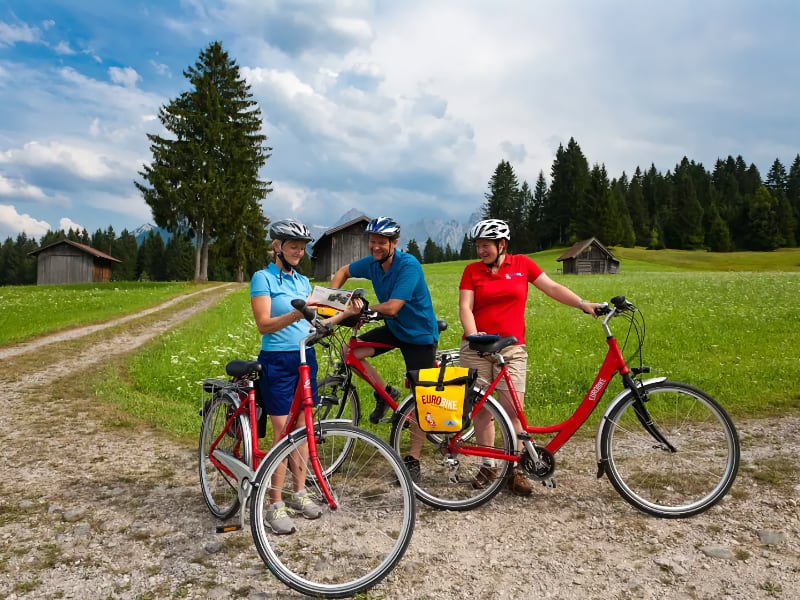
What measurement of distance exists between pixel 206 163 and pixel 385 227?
140 feet

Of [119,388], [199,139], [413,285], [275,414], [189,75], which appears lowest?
[119,388]

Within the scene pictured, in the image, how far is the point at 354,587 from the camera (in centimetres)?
344

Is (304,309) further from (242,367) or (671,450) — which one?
(671,450)

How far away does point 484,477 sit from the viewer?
16.5 ft

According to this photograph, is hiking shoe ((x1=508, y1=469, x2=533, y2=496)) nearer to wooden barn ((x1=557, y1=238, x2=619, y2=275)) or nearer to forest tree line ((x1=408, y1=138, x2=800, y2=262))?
wooden barn ((x1=557, y1=238, x2=619, y2=275))

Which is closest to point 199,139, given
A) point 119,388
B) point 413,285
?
point 119,388

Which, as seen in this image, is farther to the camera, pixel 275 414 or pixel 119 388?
pixel 119 388

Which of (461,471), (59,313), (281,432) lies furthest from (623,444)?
(59,313)

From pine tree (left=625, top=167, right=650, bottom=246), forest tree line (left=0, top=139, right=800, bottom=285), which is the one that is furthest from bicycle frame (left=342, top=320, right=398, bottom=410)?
pine tree (left=625, top=167, right=650, bottom=246)

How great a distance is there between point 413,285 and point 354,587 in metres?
2.61

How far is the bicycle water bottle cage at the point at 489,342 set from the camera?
186 inches

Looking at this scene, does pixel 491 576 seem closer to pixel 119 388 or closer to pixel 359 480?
pixel 359 480

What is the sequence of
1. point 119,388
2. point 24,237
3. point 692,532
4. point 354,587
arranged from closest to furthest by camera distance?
point 354,587 → point 692,532 → point 119,388 → point 24,237

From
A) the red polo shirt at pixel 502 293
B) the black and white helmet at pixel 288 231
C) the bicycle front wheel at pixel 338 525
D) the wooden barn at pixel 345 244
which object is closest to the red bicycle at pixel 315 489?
the bicycle front wheel at pixel 338 525
